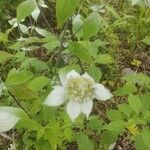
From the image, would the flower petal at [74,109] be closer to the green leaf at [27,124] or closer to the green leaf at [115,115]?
the green leaf at [27,124]

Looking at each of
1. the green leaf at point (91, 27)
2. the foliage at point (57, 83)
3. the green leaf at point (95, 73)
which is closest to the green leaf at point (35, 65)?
the foliage at point (57, 83)

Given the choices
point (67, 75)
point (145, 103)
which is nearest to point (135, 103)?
point (145, 103)

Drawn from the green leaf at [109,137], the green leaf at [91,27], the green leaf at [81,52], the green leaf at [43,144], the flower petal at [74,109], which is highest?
the green leaf at [91,27]

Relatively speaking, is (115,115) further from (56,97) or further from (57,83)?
(56,97)

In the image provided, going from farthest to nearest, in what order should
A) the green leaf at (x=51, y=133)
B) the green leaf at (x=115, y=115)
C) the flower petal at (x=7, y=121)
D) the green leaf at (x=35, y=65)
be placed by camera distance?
the green leaf at (x=35, y=65)
the green leaf at (x=115, y=115)
the green leaf at (x=51, y=133)
the flower petal at (x=7, y=121)

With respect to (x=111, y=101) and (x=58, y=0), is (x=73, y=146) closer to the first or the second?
(x=111, y=101)

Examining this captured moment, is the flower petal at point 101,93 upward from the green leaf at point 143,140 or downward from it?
upward

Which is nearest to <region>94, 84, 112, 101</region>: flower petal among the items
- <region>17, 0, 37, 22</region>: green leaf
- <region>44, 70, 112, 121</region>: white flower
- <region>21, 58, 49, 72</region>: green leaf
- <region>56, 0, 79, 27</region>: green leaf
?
<region>44, 70, 112, 121</region>: white flower
